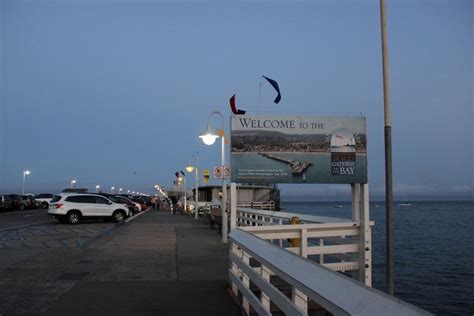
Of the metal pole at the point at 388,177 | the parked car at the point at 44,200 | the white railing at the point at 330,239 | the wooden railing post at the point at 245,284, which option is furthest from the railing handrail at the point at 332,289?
the parked car at the point at 44,200

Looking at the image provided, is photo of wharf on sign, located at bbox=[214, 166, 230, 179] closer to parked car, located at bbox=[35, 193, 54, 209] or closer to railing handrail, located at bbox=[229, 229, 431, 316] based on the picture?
railing handrail, located at bbox=[229, 229, 431, 316]

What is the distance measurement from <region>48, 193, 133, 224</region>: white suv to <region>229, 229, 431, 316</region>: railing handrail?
87.6 ft

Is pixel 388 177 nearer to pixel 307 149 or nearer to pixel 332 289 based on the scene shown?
pixel 307 149

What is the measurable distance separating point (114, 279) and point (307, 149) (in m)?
5.24

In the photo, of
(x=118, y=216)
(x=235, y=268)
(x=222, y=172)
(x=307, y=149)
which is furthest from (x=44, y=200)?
(x=235, y=268)

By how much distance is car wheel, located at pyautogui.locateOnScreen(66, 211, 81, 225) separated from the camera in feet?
104

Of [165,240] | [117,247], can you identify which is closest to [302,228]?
[117,247]

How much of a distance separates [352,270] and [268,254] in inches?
216

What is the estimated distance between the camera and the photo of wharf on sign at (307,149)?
1295cm

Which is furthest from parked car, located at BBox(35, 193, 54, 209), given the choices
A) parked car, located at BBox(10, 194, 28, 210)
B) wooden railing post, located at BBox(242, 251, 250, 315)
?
wooden railing post, located at BBox(242, 251, 250, 315)

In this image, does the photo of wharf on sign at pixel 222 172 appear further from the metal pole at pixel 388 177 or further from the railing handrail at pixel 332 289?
the railing handrail at pixel 332 289

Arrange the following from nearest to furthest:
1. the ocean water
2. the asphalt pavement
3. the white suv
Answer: the asphalt pavement < the ocean water < the white suv

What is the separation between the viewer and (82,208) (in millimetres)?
32188

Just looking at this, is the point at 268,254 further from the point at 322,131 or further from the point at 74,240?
the point at 74,240
